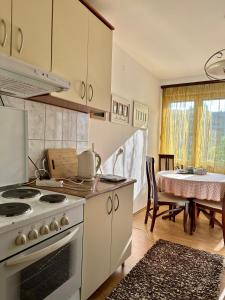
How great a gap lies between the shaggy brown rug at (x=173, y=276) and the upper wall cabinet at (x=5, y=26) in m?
1.82

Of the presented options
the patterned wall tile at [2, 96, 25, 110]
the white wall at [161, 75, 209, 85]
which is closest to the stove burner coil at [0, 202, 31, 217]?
the patterned wall tile at [2, 96, 25, 110]

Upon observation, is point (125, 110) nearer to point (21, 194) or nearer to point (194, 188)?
point (194, 188)

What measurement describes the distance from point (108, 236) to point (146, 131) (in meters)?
2.40

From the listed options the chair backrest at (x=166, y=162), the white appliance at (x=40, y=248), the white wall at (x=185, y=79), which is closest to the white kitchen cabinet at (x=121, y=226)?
the white appliance at (x=40, y=248)

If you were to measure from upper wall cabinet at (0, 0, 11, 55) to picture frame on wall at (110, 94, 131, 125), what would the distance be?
1635 mm

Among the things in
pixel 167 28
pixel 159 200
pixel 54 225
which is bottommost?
pixel 159 200

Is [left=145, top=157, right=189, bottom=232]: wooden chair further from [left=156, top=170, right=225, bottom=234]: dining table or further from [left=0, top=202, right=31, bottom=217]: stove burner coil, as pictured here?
[left=0, top=202, right=31, bottom=217]: stove burner coil

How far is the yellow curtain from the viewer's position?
3848mm

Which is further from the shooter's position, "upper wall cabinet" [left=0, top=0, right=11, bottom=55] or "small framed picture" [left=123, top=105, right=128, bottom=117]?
"small framed picture" [left=123, top=105, right=128, bottom=117]

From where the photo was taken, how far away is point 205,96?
3965mm

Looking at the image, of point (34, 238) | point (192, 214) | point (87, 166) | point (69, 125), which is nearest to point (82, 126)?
point (69, 125)

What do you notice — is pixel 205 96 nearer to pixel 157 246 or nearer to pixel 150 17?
pixel 150 17

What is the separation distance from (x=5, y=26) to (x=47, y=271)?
1.35 m

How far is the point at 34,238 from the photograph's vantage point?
1031 mm
